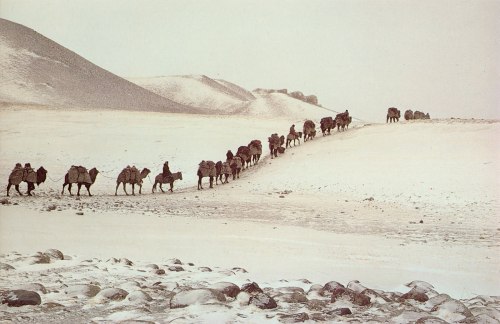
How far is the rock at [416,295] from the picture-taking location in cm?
515

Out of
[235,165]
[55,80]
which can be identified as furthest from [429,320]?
[55,80]

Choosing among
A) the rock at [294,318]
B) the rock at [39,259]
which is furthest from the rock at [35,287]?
the rock at [294,318]

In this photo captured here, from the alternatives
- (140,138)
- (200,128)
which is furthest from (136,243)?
(200,128)

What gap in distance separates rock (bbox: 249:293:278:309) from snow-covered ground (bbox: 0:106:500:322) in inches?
2.5

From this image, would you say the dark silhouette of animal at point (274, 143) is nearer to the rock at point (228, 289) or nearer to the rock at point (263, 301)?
the rock at point (228, 289)

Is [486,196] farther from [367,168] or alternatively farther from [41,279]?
[41,279]

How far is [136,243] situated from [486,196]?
32.4ft

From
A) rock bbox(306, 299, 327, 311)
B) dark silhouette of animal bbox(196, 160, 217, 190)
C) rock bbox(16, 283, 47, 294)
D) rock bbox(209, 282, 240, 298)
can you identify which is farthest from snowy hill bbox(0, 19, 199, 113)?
rock bbox(306, 299, 327, 311)

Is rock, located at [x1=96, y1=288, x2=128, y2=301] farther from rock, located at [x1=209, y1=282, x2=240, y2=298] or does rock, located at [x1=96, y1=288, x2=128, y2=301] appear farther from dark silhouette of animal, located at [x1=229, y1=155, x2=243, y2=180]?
dark silhouette of animal, located at [x1=229, y1=155, x2=243, y2=180]

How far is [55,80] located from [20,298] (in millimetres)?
73833

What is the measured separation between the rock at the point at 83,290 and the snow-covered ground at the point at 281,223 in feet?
0.31

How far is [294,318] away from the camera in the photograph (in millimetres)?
4316

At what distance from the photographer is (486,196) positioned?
13.9 m

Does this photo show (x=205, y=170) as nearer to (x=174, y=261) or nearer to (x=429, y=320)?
(x=174, y=261)
